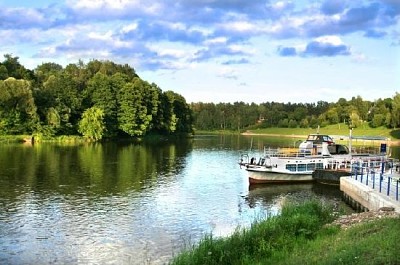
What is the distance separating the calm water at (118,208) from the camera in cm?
2325

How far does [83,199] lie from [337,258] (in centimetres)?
2527

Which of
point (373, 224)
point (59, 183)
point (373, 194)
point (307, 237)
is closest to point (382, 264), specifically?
point (373, 224)

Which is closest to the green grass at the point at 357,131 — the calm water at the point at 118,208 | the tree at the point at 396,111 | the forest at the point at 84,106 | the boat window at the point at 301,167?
the forest at the point at 84,106

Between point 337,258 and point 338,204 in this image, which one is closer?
point 337,258

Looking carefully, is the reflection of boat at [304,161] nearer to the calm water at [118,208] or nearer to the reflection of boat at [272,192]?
the reflection of boat at [272,192]

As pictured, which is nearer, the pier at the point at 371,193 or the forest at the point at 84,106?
the pier at the point at 371,193

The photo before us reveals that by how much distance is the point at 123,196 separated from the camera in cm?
3766

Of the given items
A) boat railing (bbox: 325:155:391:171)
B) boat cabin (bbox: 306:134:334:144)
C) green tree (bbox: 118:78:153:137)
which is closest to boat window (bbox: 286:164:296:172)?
boat railing (bbox: 325:155:391:171)

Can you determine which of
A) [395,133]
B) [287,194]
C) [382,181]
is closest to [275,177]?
[287,194]

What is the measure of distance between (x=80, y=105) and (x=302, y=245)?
101366mm

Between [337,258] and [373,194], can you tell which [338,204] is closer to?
[373,194]

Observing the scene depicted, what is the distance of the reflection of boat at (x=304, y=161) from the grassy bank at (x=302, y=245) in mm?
24418

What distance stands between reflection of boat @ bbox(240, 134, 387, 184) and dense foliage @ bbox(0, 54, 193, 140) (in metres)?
62.9

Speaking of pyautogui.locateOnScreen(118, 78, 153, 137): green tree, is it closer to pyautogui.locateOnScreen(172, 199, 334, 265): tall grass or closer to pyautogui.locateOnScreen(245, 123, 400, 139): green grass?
pyautogui.locateOnScreen(245, 123, 400, 139): green grass
